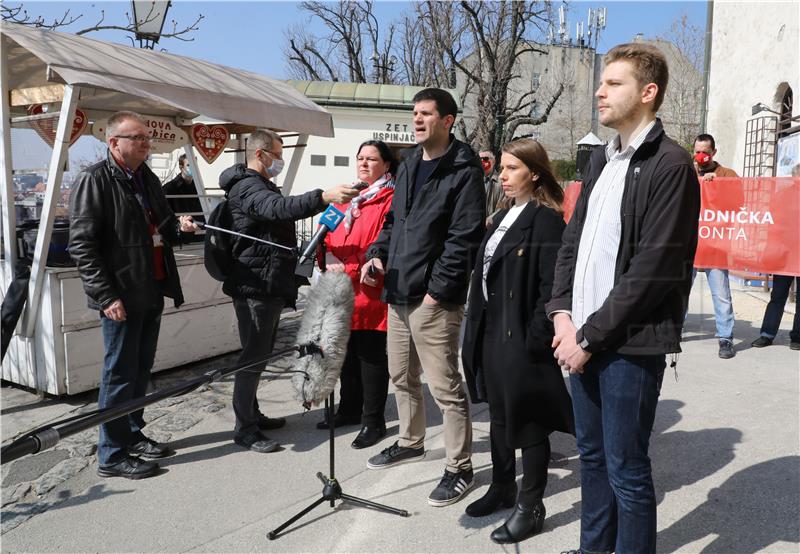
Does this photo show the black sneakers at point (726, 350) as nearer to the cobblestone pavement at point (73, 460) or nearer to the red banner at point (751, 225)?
the red banner at point (751, 225)

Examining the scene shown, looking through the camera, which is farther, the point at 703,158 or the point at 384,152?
the point at 703,158

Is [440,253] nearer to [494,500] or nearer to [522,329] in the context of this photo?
[522,329]

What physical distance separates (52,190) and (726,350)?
6304 mm

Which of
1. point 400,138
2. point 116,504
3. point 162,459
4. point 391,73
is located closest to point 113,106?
point 162,459

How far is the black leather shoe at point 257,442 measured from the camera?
434 centimetres

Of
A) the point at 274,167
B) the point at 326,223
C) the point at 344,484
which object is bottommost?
the point at 344,484

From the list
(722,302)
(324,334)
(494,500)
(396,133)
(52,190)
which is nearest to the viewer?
(324,334)

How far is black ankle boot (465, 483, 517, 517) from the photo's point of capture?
3.41 meters

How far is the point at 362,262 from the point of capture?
4.54 metres

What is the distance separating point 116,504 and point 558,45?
166 feet

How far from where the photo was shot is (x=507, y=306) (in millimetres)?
3191

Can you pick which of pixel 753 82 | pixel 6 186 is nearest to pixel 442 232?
pixel 6 186

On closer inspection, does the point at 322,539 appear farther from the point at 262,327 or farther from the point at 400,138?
the point at 400,138

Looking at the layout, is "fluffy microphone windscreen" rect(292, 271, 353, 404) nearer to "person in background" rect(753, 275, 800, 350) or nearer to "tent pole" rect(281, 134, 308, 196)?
"tent pole" rect(281, 134, 308, 196)
